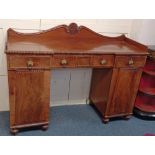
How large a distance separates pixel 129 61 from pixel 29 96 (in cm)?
88

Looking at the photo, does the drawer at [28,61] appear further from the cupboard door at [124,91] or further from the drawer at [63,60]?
the cupboard door at [124,91]

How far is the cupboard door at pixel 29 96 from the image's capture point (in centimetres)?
167

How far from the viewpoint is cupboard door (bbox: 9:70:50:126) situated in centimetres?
167

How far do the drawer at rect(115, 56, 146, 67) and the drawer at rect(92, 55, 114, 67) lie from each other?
0.17 feet

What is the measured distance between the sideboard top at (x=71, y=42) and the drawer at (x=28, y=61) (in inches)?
2.7

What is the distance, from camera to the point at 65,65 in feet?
5.72

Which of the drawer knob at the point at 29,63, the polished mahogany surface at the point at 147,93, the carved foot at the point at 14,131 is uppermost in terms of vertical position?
the drawer knob at the point at 29,63

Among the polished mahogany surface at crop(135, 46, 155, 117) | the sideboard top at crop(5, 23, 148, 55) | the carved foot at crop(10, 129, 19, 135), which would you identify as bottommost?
the carved foot at crop(10, 129, 19, 135)

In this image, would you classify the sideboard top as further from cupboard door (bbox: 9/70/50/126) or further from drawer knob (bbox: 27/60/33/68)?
cupboard door (bbox: 9/70/50/126)

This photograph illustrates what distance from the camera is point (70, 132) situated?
6.48 feet

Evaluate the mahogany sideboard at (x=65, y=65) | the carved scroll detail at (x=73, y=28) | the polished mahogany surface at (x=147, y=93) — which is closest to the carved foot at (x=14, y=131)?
the mahogany sideboard at (x=65, y=65)

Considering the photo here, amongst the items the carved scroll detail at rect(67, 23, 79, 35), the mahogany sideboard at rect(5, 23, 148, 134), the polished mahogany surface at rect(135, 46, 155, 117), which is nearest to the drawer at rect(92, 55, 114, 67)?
the mahogany sideboard at rect(5, 23, 148, 134)
